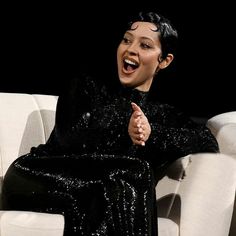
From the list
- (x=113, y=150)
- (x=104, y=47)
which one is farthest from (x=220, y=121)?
(x=104, y=47)

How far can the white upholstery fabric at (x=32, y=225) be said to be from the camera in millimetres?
1262

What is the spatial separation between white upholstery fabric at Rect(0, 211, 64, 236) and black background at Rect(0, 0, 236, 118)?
0.80 metres

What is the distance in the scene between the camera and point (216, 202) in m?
1.43

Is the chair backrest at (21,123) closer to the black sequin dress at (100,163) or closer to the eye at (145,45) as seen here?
the black sequin dress at (100,163)

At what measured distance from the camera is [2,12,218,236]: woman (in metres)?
A: 1.25

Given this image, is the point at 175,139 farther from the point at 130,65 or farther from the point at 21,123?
the point at 21,123

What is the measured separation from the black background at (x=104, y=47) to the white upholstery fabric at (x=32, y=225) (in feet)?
2.62

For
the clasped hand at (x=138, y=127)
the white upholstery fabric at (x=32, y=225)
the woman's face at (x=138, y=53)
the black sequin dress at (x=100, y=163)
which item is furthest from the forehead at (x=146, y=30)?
the white upholstery fabric at (x=32, y=225)

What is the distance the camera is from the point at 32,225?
1267 millimetres

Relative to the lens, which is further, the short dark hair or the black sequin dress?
the short dark hair

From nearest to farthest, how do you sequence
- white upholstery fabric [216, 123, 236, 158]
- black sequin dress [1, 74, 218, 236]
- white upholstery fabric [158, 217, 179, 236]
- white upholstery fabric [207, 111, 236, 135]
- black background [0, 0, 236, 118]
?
black sequin dress [1, 74, 218, 236] → white upholstery fabric [158, 217, 179, 236] → white upholstery fabric [216, 123, 236, 158] → white upholstery fabric [207, 111, 236, 135] → black background [0, 0, 236, 118]

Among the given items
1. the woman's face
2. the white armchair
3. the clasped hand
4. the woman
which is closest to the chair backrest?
the white armchair

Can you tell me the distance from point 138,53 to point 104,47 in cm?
56

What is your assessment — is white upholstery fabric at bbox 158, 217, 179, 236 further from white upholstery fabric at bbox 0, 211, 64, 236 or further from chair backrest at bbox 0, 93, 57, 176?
chair backrest at bbox 0, 93, 57, 176
